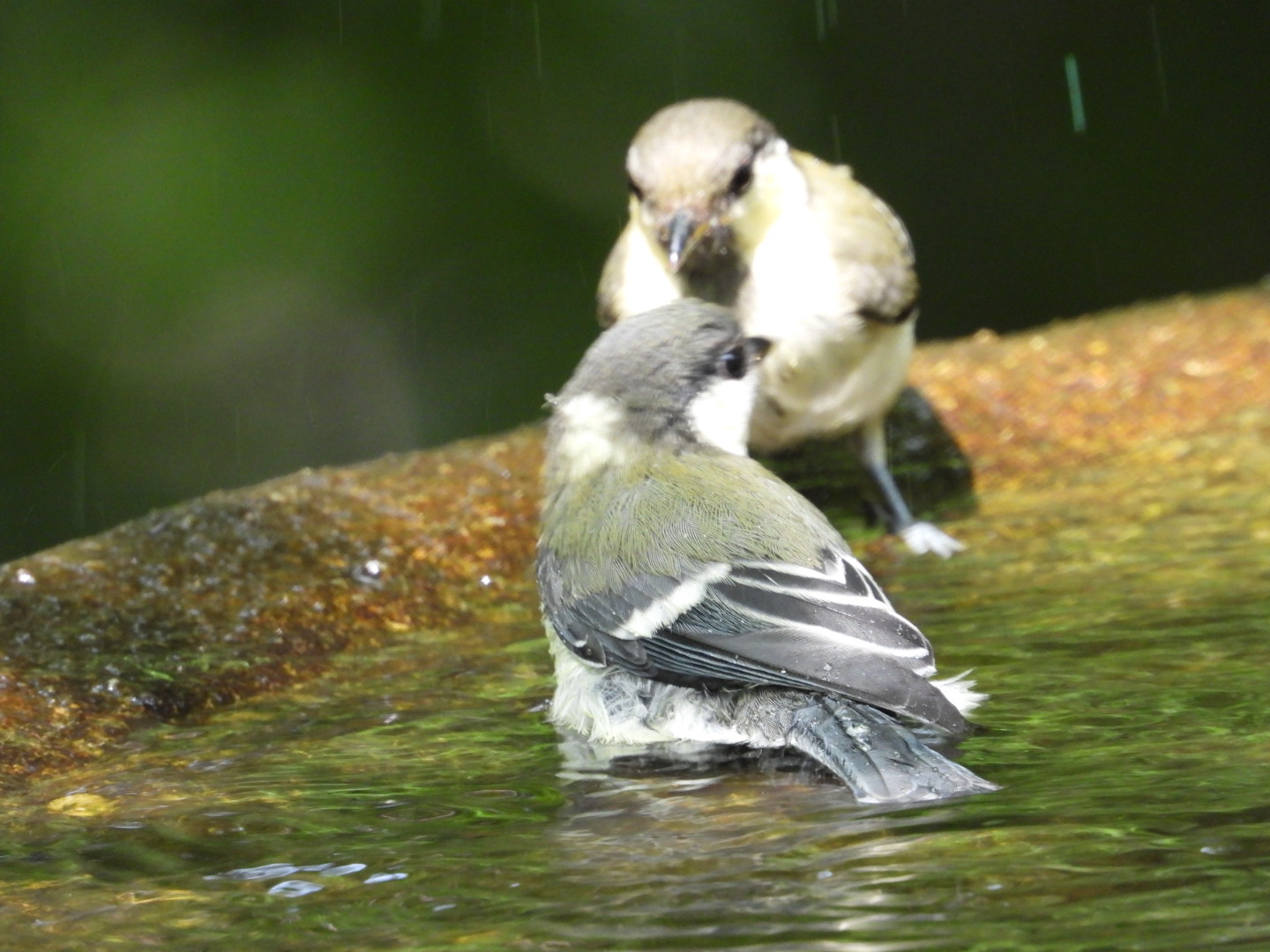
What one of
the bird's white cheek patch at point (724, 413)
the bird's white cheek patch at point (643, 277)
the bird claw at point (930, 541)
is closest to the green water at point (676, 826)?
the bird's white cheek patch at point (724, 413)

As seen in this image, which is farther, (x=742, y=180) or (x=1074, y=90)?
(x=1074, y=90)

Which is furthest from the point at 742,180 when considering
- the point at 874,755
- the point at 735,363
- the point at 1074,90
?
the point at 1074,90

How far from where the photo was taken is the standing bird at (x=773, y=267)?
4016 mm

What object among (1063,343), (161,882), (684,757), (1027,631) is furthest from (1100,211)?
(161,882)

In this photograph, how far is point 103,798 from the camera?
229 cm

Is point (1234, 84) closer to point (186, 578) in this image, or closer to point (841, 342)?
point (841, 342)

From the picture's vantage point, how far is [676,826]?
199 cm

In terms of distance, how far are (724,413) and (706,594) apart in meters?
0.68

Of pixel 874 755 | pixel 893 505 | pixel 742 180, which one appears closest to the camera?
pixel 874 755

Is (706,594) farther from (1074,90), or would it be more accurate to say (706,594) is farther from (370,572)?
(1074,90)

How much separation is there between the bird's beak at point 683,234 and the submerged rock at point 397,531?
2.23ft

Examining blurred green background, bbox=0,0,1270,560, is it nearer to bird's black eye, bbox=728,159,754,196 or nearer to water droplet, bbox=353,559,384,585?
bird's black eye, bbox=728,159,754,196

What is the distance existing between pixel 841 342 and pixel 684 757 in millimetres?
1864

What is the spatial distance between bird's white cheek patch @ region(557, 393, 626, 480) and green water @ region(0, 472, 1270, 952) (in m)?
0.39
